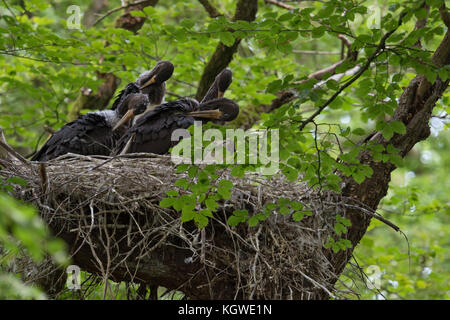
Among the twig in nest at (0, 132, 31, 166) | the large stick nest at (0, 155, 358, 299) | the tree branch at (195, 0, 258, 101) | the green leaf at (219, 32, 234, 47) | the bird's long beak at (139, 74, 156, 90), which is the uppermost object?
the tree branch at (195, 0, 258, 101)

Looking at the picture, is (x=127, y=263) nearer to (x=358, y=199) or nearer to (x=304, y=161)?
(x=304, y=161)

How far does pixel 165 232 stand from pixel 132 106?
197 centimetres

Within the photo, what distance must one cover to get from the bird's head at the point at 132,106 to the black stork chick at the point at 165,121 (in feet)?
0.91

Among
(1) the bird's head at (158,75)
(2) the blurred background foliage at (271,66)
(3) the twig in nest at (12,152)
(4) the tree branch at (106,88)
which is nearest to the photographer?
(2) the blurred background foliage at (271,66)

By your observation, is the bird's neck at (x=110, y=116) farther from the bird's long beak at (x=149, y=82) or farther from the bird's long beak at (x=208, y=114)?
the bird's long beak at (x=208, y=114)

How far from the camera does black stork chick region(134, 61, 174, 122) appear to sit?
17.4 ft

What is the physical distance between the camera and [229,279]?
3.64 meters

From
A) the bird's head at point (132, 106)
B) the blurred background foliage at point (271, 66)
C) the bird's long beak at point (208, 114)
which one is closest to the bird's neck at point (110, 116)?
the bird's head at point (132, 106)

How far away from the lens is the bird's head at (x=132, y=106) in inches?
199

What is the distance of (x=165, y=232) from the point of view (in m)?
3.49

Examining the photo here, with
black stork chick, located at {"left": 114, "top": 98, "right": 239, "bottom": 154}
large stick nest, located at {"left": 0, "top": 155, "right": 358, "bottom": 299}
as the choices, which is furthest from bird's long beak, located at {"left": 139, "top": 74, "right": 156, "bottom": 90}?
large stick nest, located at {"left": 0, "top": 155, "right": 358, "bottom": 299}

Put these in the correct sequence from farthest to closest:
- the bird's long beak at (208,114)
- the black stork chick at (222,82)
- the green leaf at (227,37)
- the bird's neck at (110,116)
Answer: the black stork chick at (222,82) → the bird's neck at (110,116) → the bird's long beak at (208,114) → the green leaf at (227,37)

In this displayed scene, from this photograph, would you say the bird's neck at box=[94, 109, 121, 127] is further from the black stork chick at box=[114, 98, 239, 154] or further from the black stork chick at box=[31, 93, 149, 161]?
the black stork chick at box=[114, 98, 239, 154]

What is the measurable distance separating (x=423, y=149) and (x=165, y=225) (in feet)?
40.5
